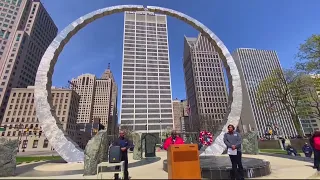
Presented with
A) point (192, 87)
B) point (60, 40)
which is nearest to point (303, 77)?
point (60, 40)

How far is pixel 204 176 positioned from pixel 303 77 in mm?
30636

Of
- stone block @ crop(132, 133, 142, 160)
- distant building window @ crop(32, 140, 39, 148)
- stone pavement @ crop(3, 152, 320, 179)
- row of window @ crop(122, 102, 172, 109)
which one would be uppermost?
row of window @ crop(122, 102, 172, 109)

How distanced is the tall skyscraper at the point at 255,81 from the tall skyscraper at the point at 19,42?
125 m

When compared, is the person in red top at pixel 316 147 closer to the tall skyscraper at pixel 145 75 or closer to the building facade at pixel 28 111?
the building facade at pixel 28 111

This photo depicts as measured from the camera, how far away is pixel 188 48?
144m

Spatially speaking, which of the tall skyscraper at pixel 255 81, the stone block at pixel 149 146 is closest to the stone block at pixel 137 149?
the stone block at pixel 149 146

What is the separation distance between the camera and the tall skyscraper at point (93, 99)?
177 m

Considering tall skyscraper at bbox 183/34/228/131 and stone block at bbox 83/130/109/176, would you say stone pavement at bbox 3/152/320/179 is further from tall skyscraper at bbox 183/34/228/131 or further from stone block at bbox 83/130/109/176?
tall skyscraper at bbox 183/34/228/131

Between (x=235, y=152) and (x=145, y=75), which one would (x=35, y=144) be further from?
(x=235, y=152)

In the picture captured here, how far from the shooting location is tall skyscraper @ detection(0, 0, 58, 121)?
8806 centimetres

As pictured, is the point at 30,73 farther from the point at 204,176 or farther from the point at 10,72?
the point at 204,176

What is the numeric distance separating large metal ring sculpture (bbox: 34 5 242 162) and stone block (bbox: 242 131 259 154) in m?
2.90

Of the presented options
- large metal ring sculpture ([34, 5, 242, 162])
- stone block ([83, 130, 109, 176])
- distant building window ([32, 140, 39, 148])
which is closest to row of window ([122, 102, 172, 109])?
distant building window ([32, 140, 39, 148])

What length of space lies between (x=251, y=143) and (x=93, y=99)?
185 m
